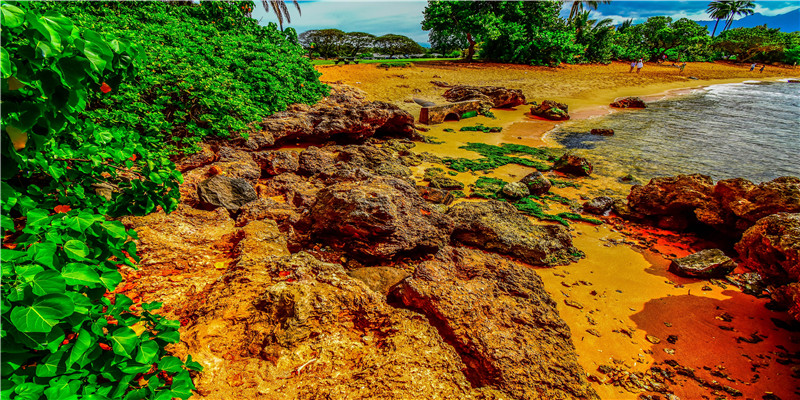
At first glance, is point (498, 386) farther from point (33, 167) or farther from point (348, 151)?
point (348, 151)

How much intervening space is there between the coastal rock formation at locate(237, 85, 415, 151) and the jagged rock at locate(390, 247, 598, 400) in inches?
262

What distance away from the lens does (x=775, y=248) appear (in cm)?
440

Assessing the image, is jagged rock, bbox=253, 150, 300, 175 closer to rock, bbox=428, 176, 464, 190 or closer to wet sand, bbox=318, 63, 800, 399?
rock, bbox=428, 176, 464, 190

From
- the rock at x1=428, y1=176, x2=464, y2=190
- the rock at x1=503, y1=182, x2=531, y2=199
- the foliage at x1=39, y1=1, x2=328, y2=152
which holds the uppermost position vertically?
the foliage at x1=39, y1=1, x2=328, y2=152

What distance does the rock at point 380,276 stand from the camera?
3687mm

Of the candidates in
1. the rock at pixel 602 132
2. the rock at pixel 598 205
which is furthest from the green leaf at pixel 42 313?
the rock at pixel 602 132

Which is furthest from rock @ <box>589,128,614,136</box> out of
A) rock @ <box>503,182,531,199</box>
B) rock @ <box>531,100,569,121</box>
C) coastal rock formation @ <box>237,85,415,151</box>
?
rock @ <box>503,182,531,199</box>

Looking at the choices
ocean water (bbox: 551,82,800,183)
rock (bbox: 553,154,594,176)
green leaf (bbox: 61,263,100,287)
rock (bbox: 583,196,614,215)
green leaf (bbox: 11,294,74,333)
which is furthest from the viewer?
ocean water (bbox: 551,82,800,183)

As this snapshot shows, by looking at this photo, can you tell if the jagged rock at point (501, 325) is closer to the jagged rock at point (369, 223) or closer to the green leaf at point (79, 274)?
the jagged rock at point (369, 223)

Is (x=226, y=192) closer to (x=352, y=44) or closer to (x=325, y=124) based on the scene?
(x=325, y=124)

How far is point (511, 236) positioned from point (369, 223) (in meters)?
2.63

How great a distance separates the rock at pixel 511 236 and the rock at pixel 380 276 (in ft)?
6.53

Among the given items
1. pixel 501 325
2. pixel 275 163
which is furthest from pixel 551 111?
pixel 501 325

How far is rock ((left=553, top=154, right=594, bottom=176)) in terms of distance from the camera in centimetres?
1018
